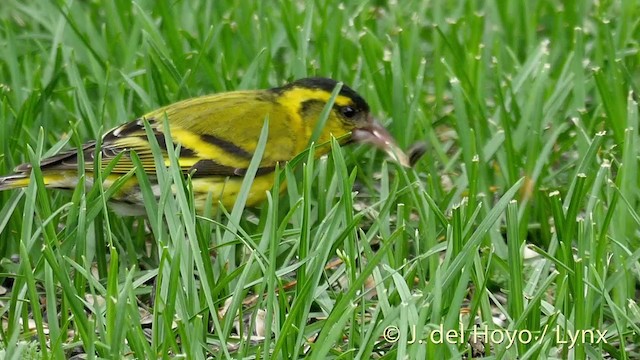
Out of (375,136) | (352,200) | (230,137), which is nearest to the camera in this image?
(352,200)

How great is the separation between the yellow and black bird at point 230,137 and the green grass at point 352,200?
0.40 feet

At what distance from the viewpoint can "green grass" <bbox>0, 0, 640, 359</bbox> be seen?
10.0 ft

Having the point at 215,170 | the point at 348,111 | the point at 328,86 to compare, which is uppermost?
the point at 328,86

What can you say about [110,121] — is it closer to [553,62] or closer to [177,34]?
[177,34]

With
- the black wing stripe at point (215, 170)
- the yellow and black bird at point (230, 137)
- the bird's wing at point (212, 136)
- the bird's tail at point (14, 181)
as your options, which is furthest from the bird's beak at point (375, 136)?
the bird's tail at point (14, 181)

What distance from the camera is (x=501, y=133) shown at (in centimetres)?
432

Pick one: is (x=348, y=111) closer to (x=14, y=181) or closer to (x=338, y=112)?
(x=338, y=112)

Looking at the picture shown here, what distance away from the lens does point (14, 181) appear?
383 cm

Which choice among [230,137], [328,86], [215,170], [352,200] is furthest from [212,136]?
[352,200]

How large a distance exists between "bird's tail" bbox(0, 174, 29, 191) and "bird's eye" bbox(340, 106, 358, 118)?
1255 mm

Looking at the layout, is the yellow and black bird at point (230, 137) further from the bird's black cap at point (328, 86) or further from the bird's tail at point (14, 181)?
the bird's tail at point (14, 181)

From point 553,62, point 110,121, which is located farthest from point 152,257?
point 553,62

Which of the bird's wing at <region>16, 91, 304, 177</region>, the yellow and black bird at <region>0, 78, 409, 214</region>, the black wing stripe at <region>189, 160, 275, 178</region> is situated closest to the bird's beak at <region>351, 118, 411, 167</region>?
the yellow and black bird at <region>0, 78, 409, 214</region>

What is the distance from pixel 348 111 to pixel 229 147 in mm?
500
